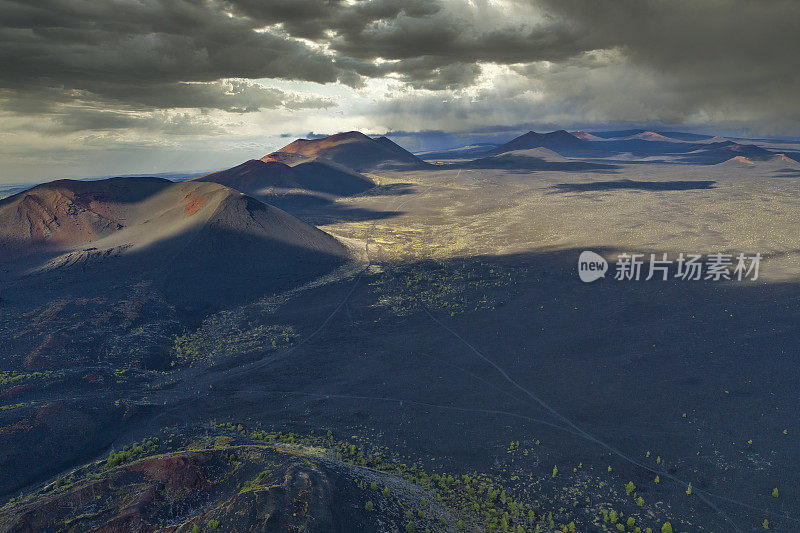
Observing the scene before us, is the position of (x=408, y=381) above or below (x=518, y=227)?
below

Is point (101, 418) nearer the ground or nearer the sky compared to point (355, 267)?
nearer the ground

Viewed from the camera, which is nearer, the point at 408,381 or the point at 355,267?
the point at 408,381

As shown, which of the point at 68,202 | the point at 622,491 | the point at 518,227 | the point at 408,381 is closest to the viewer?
the point at 622,491

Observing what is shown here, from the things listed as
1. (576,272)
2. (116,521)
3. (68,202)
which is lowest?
(116,521)

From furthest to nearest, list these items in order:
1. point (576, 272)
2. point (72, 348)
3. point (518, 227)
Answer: point (518, 227) < point (576, 272) < point (72, 348)

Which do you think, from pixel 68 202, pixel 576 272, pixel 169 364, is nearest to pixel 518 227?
pixel 576 272

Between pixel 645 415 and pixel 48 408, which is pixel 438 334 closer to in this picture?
pixel 645 415

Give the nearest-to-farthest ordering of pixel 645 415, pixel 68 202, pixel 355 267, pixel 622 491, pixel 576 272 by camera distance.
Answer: pixel 622 491 < pixel 645 415 < pixel 576 272 < pixel 355 267 < pixel 68 202

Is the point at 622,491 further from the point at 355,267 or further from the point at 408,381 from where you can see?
the point at 355,267

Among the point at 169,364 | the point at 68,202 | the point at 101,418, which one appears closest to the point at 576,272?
the point at 169,364

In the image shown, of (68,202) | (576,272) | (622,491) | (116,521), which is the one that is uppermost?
(68,202)
